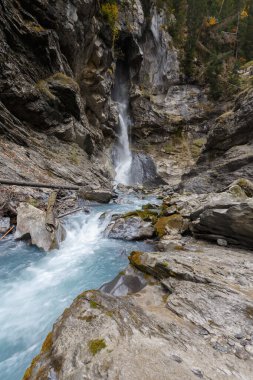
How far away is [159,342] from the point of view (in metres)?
2.36

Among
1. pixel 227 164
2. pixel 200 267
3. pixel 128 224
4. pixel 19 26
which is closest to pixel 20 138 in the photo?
pixel 19 26

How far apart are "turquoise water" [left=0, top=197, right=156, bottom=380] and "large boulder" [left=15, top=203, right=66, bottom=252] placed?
286 mm

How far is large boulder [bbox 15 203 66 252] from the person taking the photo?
7.41 m

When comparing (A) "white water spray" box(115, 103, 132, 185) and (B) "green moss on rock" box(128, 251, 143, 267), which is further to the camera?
(A) "white water spray" box(115, 103, 132, 185)

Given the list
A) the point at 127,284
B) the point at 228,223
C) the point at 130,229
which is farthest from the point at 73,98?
the point at 127,284

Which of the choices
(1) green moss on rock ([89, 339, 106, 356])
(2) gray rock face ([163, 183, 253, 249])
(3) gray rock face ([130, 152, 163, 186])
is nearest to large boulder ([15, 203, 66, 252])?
(2) gray rock face ([163, 183, 253, 249])

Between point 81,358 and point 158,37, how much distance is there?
42935 mm

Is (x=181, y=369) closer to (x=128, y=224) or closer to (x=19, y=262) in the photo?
(x=19, y=262)

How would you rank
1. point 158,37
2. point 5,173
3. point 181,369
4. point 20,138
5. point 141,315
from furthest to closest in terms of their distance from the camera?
1. point 158,37
2. point 20,138
3. point 5,173
4. point 141,315
5. point 181,369

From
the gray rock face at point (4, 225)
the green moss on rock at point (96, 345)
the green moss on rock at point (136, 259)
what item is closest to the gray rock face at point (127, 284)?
the green moss on rock at point (136, 259)

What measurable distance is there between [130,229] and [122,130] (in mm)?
23957

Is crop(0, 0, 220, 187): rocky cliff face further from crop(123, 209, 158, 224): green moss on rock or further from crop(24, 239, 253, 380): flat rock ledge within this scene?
crop(24, 239, 253, 380): flat rock ledge

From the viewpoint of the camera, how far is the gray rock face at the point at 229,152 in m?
15.6

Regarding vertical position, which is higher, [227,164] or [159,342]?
[227,164]
